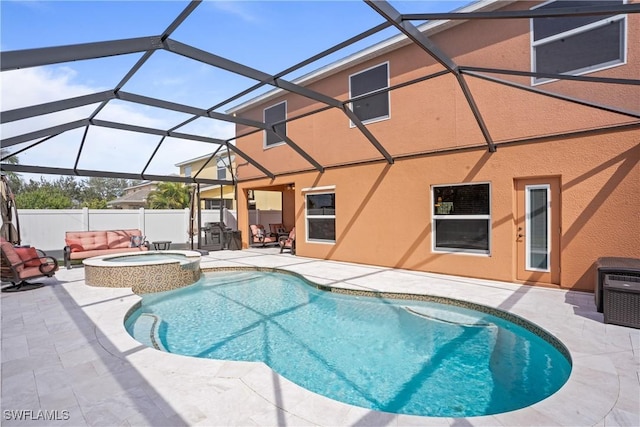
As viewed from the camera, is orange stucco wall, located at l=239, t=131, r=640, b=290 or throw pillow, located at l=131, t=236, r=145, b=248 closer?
orange stucco wall, located at l=239, t=131, r=640, b=290

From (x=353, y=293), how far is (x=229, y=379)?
13.7ft

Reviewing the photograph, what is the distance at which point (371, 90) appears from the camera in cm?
943

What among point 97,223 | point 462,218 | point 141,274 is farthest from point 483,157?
point 97,223

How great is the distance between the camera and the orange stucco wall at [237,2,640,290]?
5.90 m

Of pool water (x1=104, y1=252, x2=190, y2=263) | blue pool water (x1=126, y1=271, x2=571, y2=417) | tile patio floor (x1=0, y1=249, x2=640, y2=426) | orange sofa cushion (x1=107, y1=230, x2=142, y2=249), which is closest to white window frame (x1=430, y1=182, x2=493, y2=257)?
tile patio floor (x1=0, y1=249, x2=640, y2=426)

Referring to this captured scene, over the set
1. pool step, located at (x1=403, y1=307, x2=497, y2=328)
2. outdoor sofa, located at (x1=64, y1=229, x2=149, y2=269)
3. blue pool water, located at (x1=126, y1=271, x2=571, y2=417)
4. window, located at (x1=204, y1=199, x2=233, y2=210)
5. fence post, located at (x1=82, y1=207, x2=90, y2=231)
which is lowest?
blue pool water, located at (x1=126, y1=271, x2=571, y2=417)

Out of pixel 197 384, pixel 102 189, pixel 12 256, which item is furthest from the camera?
pixel 102 189

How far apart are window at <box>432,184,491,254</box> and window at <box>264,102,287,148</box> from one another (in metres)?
6.62

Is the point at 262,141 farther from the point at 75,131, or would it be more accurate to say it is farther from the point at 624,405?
the point at 624,405

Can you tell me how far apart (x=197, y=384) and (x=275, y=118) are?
11195mm

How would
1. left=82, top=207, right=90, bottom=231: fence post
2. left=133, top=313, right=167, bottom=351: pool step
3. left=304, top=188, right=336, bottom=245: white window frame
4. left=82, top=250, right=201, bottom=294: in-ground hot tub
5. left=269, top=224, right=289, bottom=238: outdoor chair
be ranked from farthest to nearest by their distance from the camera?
1. left=269, top=224, right=289, bottom=238: outdoor chair
2. left=82, top=207, right=90, bottom=231: fence post
3. left=304, top=188, right=336, bottom=245: white window frame
4. left=82, top=250, right=201, bottom=294: in-ground hot tub
5. left=133, top=313, right=167, bottom=351: pool step

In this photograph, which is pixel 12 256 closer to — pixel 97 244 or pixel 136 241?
pixel 97 244

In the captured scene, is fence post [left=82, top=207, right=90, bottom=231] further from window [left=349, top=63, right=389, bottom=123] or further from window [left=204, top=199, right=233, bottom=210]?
window [left=349, top=63, right=389, bottom=123]

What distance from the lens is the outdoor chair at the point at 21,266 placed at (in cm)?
689
